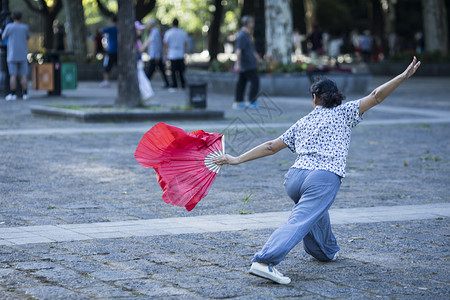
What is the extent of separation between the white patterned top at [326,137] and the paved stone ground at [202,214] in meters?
0.69

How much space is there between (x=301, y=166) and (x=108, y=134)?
8.35 meters

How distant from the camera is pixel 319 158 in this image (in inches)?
202

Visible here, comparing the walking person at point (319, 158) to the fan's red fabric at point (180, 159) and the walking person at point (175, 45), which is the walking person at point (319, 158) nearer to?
the fan's red fabric at point (180, 159)

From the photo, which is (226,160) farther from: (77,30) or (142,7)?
(142,7)

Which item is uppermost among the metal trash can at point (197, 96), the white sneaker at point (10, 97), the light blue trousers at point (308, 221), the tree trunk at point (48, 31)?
the tree trunk at point (48, 31)

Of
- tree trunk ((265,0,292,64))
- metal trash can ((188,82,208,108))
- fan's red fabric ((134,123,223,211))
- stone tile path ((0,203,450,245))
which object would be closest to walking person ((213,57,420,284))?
fan's red fabric ((134,123,223,211))

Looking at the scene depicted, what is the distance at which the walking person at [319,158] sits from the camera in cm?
497

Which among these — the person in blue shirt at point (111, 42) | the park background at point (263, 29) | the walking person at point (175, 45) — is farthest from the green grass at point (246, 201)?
the walking person at point (175, 45)

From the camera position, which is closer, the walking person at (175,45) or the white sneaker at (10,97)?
the white sneaker at (10,97)

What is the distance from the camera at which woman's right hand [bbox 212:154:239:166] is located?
5276mm

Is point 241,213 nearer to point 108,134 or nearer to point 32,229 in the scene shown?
point 32,229

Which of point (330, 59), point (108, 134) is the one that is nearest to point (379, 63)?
point (330, 59)

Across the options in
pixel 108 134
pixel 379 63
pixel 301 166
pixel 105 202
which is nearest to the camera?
pixel 301 166

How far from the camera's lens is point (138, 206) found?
7.38m
